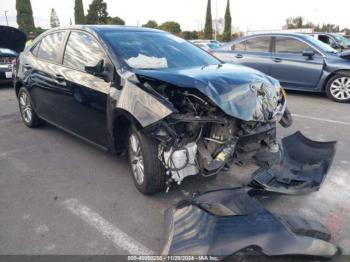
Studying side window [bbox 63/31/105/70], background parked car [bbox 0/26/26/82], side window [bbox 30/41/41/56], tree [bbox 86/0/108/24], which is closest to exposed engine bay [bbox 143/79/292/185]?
side window [bbox 63/31/105/70]

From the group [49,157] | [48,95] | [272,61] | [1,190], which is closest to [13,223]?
[1,190]

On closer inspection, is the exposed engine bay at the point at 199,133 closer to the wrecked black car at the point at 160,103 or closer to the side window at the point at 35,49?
the wrecked black car at the point at 160,103

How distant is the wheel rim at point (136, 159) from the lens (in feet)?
10.6

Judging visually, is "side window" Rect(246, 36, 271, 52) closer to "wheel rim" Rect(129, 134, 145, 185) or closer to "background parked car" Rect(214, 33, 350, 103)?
"background parked car" Rect(214, 33, 350, 103)

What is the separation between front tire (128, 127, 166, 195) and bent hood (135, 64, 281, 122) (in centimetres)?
59

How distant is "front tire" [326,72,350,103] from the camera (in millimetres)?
7395

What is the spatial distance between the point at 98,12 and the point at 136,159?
4357 centimetres

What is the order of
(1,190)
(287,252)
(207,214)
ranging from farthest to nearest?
(1,190) → (207,214) → (287,252)

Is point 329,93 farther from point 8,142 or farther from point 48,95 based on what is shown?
point 8,142

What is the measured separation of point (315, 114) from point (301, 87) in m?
1.63

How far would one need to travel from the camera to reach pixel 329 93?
7668 mm

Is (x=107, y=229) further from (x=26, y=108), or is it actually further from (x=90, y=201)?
(x=26, y=108)

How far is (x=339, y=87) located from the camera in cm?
751

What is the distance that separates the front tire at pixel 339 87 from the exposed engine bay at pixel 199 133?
516 cm
